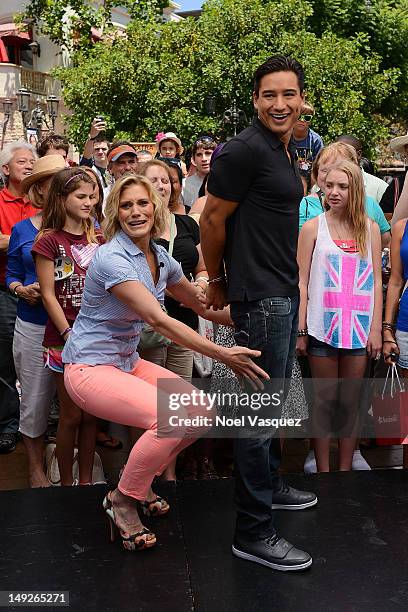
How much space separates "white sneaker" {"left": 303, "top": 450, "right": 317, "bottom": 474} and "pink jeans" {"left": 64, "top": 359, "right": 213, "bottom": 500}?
4.88ft

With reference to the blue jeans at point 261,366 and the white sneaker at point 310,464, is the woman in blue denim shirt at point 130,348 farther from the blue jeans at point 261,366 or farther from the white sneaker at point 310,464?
the white sneaker at point 310,464

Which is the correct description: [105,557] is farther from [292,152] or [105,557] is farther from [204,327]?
[292,152]

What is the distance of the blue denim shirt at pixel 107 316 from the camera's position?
114 inches

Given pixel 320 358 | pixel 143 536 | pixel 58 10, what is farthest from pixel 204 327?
pixel 58 10

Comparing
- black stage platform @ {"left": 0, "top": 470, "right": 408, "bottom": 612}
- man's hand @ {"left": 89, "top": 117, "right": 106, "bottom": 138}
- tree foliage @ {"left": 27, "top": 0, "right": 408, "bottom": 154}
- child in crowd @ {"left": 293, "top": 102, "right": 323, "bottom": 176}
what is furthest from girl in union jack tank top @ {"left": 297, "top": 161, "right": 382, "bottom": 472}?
tree foliage @ {"left": 27, "top": 0, "right": 408, "bottom": 154}

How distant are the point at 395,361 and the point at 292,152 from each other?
5.37 ft

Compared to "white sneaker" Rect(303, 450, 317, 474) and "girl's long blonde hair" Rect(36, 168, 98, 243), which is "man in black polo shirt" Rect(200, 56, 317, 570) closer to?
"girl's long blonde hair" Rect(36, 168, 98, 243)

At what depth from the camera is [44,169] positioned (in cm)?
404

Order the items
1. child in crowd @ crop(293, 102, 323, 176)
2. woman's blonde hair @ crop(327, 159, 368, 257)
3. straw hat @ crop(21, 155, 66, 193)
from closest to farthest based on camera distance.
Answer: woman's blonde hair @ crop(327, 159, 368, 257) < straw hat @ crop(21, 155, 66, 193) < child in crowd @ crop(293, 102, 323, 176)

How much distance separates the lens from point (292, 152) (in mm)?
2865

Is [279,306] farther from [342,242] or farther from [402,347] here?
[402,347]

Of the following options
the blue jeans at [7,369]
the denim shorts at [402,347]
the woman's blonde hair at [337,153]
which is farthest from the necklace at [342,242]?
the blue jeans at [7,369]

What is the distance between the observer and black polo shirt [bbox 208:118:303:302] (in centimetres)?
262
